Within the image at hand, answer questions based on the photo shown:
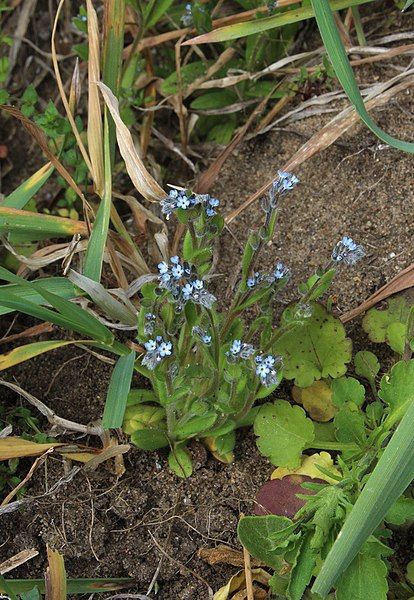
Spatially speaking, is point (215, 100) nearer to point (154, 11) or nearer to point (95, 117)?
point (154, 11)

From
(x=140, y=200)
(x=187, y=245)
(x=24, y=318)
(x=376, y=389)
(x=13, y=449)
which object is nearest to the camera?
(x=187, y=245)

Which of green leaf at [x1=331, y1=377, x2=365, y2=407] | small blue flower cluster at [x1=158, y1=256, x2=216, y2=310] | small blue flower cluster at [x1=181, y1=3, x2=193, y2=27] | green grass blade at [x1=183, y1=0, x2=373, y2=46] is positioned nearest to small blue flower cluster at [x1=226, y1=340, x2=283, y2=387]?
small blue flower cluster at [x1=158, y1=256, x2=216, y2=310]

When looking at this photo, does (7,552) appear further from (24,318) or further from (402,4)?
(402,4)

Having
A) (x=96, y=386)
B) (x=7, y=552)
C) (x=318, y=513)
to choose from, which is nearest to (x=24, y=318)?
(x=96, y=386)

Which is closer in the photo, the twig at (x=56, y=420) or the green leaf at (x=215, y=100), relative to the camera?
the twig at (x=56, y=420)

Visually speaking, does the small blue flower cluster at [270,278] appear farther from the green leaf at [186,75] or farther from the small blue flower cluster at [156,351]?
the green leaf at [186,75]

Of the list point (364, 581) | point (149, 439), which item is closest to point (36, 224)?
point (149, 439)

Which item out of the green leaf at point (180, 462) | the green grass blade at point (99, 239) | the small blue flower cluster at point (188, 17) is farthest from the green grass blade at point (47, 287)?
the small blue flower cluster at point (188, 17)
